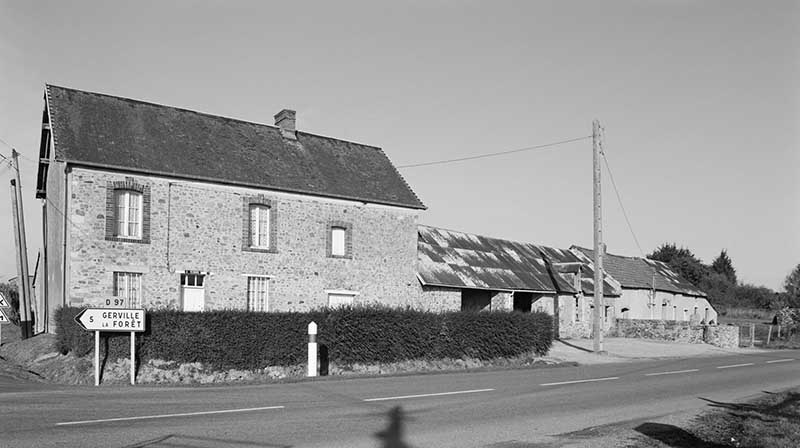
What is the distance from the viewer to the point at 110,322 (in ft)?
55.6

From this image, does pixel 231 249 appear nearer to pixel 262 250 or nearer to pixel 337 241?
pixel 262 250

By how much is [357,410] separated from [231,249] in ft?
53.4

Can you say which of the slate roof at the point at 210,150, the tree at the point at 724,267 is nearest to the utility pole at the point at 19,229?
the slate roof at the point at 210,150

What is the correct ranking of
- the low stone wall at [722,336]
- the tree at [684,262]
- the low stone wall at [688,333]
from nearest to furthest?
1. the low stone wall at [722,336]
2. the low stone wall at [688,333]
3. the tree at [684,262]

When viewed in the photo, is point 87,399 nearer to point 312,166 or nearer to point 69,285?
point 69,285

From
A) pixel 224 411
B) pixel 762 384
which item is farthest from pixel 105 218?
pixel 762 384

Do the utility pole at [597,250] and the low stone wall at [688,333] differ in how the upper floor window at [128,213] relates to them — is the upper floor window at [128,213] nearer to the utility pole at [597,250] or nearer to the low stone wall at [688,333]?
the utility pole at [597,250]

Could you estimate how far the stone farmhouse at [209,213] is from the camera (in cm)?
2398

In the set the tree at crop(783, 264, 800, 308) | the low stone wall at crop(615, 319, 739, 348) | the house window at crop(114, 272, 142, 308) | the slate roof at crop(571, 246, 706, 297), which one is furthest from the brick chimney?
the tree at crop(783, 264, 800, 308)

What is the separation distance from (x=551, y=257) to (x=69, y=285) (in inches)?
1099

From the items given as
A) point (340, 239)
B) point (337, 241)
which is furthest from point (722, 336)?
point (337, 241)

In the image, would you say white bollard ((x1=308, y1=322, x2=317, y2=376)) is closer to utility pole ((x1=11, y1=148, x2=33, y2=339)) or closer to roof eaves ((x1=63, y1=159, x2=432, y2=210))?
roof eaves ((x1=63, y1=159, x2=432, y2=210))

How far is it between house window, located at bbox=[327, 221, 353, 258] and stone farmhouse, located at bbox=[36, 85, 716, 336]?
49mm

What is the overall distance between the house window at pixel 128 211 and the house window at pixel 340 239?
7368mm
